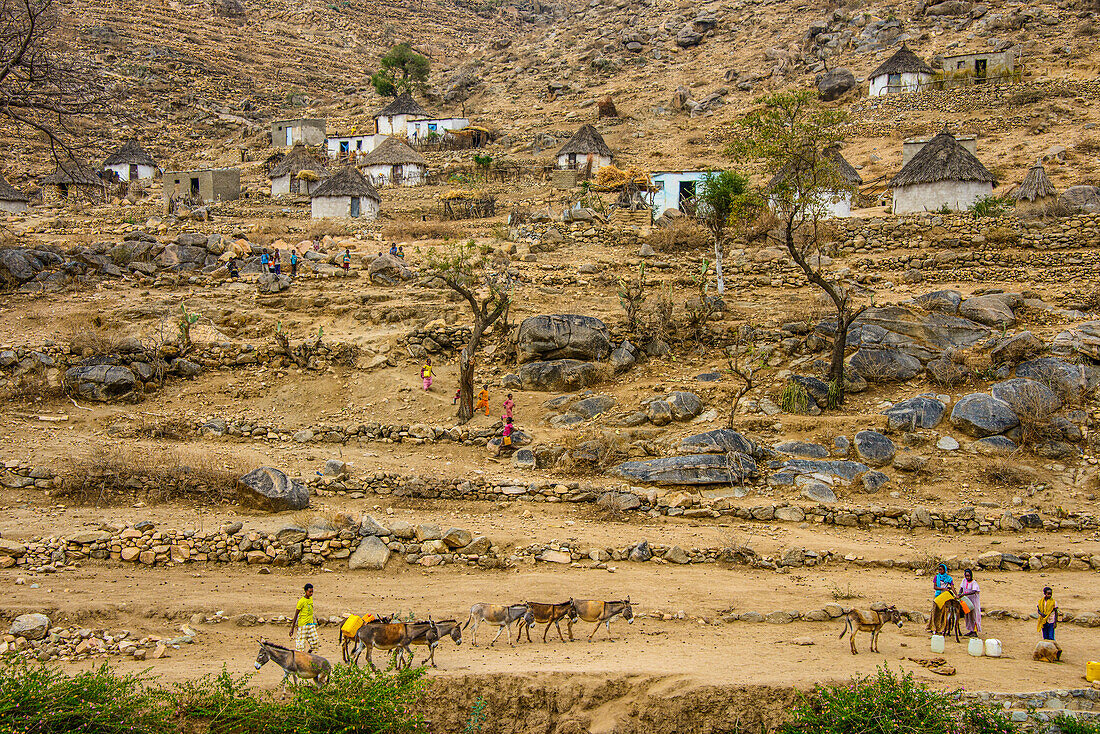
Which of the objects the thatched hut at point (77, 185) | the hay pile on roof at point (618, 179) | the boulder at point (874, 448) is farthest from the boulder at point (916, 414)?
the thatched hut at point (77, 185)

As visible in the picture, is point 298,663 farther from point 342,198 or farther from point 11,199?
point 11,199

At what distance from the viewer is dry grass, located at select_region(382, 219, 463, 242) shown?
79.7 feet

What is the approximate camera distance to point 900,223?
67.8 ft

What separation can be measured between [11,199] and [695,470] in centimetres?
2972

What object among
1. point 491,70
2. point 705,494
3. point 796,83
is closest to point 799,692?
point 705,494

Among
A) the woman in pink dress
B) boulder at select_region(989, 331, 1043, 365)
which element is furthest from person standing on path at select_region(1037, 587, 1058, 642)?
boulder at select_region(989, 331, 1043, 365)

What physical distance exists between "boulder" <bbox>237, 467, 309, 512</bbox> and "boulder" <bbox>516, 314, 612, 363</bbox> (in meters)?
6.07

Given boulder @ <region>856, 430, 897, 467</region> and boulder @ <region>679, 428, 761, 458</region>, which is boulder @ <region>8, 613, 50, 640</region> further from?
Answer: boulder @ <region>856, 430, 897, 467</region>

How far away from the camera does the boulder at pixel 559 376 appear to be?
15469 mm

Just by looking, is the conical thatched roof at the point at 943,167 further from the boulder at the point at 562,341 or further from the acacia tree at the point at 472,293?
the acacia tree at the point at 472,293

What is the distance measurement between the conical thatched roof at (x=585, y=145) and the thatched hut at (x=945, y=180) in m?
14.8

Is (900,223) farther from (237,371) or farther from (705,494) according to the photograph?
(237,371)

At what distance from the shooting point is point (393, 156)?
3575cm

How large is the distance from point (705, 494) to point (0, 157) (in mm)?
42094
